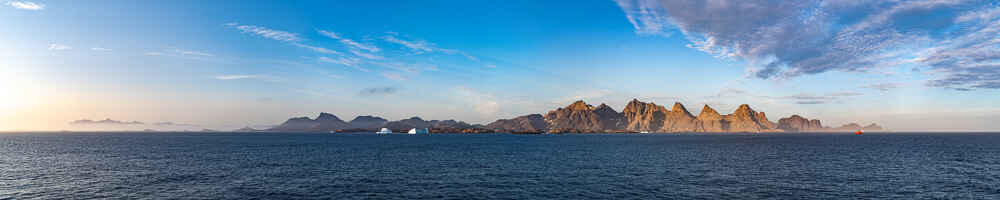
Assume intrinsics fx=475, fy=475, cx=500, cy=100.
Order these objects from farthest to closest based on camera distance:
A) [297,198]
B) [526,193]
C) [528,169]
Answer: [528,169] < [526,193] < [297,198]

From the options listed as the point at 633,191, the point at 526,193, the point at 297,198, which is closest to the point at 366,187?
the point at 297,198

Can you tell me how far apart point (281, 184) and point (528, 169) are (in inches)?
1361

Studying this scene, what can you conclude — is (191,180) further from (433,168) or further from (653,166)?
(653,166)

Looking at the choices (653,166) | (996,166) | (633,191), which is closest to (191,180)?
(633,191)

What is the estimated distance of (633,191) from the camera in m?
50.0

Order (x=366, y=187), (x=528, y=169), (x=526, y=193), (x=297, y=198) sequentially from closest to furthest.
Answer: (x=297, y=198) < (x=526, y=193) < (x=366, y=187) < (x=528, y=169)

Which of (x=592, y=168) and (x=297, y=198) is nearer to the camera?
(x=297, y=198)

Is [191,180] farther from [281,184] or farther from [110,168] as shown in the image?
[110,168]

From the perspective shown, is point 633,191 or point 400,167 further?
point 400,167

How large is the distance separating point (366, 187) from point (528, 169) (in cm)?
2755

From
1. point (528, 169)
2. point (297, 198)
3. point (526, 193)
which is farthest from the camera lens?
point (528, 169)

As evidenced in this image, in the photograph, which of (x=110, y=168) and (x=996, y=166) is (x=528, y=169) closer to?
(x=110, y=168)

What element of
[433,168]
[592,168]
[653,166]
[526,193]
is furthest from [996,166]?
[433,168]

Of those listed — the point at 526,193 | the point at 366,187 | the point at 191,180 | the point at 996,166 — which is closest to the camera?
the point at 526,193
